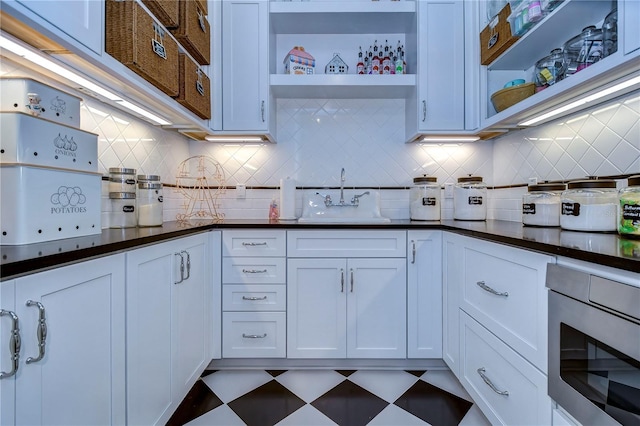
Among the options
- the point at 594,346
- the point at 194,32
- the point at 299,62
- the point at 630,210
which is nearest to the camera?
the point at 594,346

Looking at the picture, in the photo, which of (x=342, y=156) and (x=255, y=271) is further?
(x=342, y=156)

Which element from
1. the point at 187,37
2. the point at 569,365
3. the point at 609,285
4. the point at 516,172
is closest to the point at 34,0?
the point at 187,37

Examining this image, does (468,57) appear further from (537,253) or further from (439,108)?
(537,253)

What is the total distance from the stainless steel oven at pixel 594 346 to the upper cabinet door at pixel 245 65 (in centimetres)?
183

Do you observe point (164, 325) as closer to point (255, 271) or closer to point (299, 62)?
point (255, 271)

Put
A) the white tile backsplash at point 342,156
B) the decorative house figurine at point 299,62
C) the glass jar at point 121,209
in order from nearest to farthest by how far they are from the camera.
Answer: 1. the glass jar at point 121,209
2. the decorative house figurine at point 299,62
3. the white tile backsplash at point 342,156

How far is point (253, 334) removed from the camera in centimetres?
192

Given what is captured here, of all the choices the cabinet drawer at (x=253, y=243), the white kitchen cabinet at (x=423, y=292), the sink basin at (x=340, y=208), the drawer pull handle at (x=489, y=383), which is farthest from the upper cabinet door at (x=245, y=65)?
the drawer pull handle at (x=489, y=383)

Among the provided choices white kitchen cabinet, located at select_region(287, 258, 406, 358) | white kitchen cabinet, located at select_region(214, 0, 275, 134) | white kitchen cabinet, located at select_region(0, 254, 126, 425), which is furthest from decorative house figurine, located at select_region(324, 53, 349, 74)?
white kitchen cabinet, located at select_region(0, 254, 126, 425)

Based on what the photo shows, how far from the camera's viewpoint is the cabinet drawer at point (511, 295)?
101 cm

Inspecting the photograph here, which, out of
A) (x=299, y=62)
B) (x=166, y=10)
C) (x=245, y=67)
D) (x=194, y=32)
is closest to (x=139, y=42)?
(x=166, y=10)

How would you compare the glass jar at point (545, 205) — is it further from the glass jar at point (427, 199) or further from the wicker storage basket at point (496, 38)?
the wicker storage basket at point (496, 38)

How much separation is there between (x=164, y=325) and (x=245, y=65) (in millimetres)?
1670

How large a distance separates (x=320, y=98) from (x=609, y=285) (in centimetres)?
212
